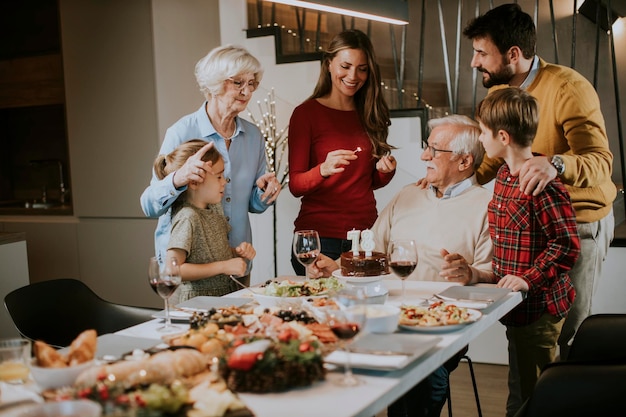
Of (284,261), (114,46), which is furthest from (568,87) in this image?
(114,46)

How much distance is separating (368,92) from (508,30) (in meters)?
0.68

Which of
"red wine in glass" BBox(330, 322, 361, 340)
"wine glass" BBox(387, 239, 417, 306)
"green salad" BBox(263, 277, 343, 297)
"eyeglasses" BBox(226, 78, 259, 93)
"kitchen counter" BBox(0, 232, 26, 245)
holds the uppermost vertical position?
"eyeglasses" BBox(226, 78, 259, 93)

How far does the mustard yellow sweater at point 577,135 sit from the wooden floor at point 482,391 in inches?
47.7

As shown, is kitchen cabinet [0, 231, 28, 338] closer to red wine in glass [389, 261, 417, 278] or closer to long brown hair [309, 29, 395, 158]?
long brown hair [309, 29, 395, 158]

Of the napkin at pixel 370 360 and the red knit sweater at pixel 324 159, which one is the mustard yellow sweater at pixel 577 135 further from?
the napkin at pixel 370 360

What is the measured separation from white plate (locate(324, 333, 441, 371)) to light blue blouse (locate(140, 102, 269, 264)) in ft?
4.30

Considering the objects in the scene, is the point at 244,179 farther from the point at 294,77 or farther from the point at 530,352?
the point at 294,77

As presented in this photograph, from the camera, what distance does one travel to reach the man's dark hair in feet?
9.58

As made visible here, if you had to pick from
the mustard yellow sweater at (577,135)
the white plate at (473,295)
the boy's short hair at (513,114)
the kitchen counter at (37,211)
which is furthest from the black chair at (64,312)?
the kitchen counter at (37,211)

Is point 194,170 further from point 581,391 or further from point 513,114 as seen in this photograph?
point 581,391

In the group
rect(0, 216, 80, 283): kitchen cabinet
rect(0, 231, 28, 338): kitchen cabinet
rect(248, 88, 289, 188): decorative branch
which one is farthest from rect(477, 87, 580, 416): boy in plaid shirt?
rect(0, 216, 80, 283): kitchen cabinet

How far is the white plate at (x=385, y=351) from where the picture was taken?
5.20 ft

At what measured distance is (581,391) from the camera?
6.24 feet

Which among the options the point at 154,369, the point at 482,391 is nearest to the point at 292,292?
the point at 154,369
